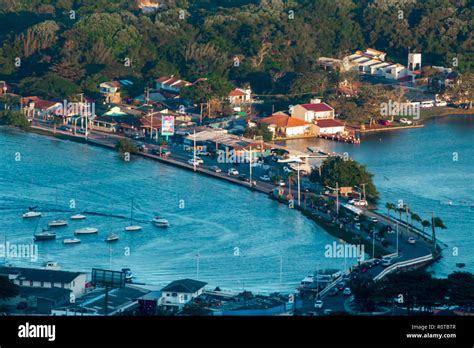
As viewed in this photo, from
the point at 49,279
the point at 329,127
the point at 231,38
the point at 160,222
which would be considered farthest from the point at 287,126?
the point at 49,279

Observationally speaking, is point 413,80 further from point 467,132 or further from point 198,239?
point 198,239

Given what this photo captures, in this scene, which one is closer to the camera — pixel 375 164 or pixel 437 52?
pixel 375 164

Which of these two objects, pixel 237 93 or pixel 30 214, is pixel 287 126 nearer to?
pixel 237 93

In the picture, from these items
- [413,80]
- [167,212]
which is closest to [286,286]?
[167,212]

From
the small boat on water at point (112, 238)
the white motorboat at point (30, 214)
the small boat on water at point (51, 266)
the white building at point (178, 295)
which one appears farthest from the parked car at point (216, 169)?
the white building at point (178, 295)

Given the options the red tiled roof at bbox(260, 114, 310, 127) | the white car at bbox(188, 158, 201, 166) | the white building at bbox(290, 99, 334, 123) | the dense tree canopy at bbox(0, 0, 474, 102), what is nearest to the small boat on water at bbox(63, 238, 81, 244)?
the white car at bbox(188, 158, 201, 166)

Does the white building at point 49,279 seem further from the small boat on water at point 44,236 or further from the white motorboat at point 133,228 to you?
the white motorboat at point 133,228

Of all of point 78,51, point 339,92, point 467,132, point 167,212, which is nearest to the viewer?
point 167,212

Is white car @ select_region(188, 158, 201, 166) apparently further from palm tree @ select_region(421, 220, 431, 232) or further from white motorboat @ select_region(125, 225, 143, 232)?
palm tree @ select_region(421, 220, 431, 232)
